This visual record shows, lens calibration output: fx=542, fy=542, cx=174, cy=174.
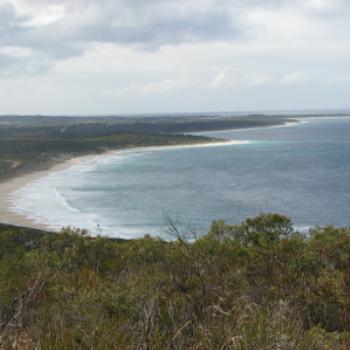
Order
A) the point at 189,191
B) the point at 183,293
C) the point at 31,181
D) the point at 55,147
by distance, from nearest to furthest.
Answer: the point at 183,293
the point at 189,191
the point at 31,181
the point at 55,147

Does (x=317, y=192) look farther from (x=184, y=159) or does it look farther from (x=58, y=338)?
(x=58, y=338)

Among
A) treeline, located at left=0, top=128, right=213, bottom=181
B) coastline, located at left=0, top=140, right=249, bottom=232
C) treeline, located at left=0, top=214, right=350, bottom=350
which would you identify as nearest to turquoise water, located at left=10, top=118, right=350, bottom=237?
coastline, located at left=0, top=140, right=249, bottom=232

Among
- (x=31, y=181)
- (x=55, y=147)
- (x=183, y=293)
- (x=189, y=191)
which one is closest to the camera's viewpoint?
(x=183, y=293)

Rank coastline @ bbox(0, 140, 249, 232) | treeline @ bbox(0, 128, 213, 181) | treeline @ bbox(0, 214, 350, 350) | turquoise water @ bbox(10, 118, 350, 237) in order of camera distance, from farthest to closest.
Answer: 1. treeline @ bbox(0, 128, 213, 181)
2. turquoise water @ bbox(10, 118, 350, 237)
3. coastline @ bbox(0, 140, 249, 232)
4. treeline @ bbox(0, 214, 350, 350)

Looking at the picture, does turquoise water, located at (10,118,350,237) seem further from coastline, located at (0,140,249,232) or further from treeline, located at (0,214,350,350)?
treeline, located at (0,214,350,350)

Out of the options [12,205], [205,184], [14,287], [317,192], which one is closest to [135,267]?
[14,287]

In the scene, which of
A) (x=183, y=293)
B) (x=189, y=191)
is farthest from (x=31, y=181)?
(x=183, y=293)

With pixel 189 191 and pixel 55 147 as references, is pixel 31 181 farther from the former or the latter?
→ pixel 55 147

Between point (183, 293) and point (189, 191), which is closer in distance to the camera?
point (183, 293)
